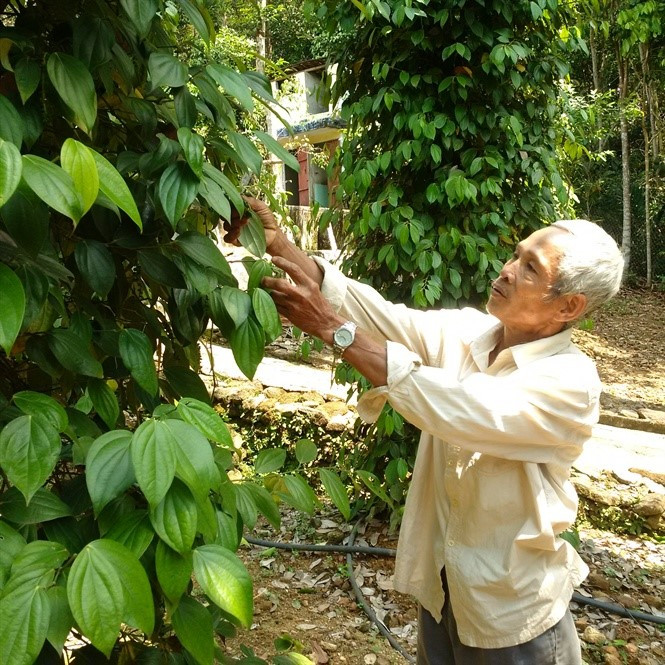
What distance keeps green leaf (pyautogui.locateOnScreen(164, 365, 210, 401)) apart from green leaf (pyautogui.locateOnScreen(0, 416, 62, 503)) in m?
0.33

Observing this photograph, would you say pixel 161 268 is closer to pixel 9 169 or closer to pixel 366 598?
pixel 9 169

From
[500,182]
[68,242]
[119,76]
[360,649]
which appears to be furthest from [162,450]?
[500,182]

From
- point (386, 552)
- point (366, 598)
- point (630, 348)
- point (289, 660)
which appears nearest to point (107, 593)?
point (289, 660)

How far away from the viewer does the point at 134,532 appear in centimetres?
73

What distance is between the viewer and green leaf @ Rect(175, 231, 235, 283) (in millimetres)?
941

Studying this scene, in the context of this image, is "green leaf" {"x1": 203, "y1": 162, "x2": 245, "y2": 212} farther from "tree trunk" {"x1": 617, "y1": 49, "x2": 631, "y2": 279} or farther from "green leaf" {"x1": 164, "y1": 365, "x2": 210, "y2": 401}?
"tree trunk" {"x1": 617, "y1": 49, "x2": 631, "y2": 279}

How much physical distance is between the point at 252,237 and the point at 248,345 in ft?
0.76

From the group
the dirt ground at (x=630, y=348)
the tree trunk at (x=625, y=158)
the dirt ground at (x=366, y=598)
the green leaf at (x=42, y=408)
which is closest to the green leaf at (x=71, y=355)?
the green leaf at (x=42, y=408)

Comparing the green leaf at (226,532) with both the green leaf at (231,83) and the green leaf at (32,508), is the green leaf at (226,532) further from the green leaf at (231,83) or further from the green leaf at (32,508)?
the green leaf at (231,83)

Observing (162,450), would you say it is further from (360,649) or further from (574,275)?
(360,649)

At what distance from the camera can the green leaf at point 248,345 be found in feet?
3.15

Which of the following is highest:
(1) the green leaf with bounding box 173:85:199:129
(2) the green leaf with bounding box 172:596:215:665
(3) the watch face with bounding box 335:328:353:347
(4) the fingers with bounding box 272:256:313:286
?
(1) the green leaf with bounding box 173:85:199:129

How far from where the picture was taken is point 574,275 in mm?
1305

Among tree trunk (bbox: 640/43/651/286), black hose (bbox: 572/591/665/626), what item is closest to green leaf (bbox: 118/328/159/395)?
black hose (bbox: 572/591/665/626)
